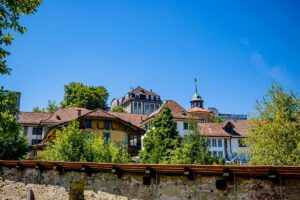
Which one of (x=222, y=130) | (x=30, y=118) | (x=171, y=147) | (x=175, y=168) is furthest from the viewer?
(x=222, y=130)

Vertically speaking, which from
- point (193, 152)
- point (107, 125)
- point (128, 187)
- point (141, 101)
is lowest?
point (128, 187)

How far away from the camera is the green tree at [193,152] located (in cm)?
2658

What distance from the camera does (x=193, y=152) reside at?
88.8 feet

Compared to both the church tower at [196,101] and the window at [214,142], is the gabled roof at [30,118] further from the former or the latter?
the church tower at [196,101]

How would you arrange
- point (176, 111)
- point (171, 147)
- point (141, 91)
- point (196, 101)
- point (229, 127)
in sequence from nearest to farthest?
point (171, 147), point (176, 111), point (229, 127), point (196, 101), point (141, 91)

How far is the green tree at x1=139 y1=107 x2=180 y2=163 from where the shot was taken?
30.2 metres

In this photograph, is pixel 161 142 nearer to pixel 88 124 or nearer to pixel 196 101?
pixel 88 124

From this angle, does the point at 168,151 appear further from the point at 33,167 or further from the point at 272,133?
the point at 33,167

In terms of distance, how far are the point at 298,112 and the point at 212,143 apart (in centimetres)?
2749

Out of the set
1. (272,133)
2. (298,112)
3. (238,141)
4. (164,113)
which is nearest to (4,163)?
(272,133)

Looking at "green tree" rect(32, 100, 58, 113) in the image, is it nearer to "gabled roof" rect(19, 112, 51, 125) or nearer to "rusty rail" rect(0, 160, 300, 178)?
"gabled roof" rect(19, 112, 51, 125)

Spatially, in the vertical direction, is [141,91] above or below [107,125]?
above

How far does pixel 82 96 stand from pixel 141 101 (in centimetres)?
2360

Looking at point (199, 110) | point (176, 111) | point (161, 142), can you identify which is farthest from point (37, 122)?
point (199, 110)
